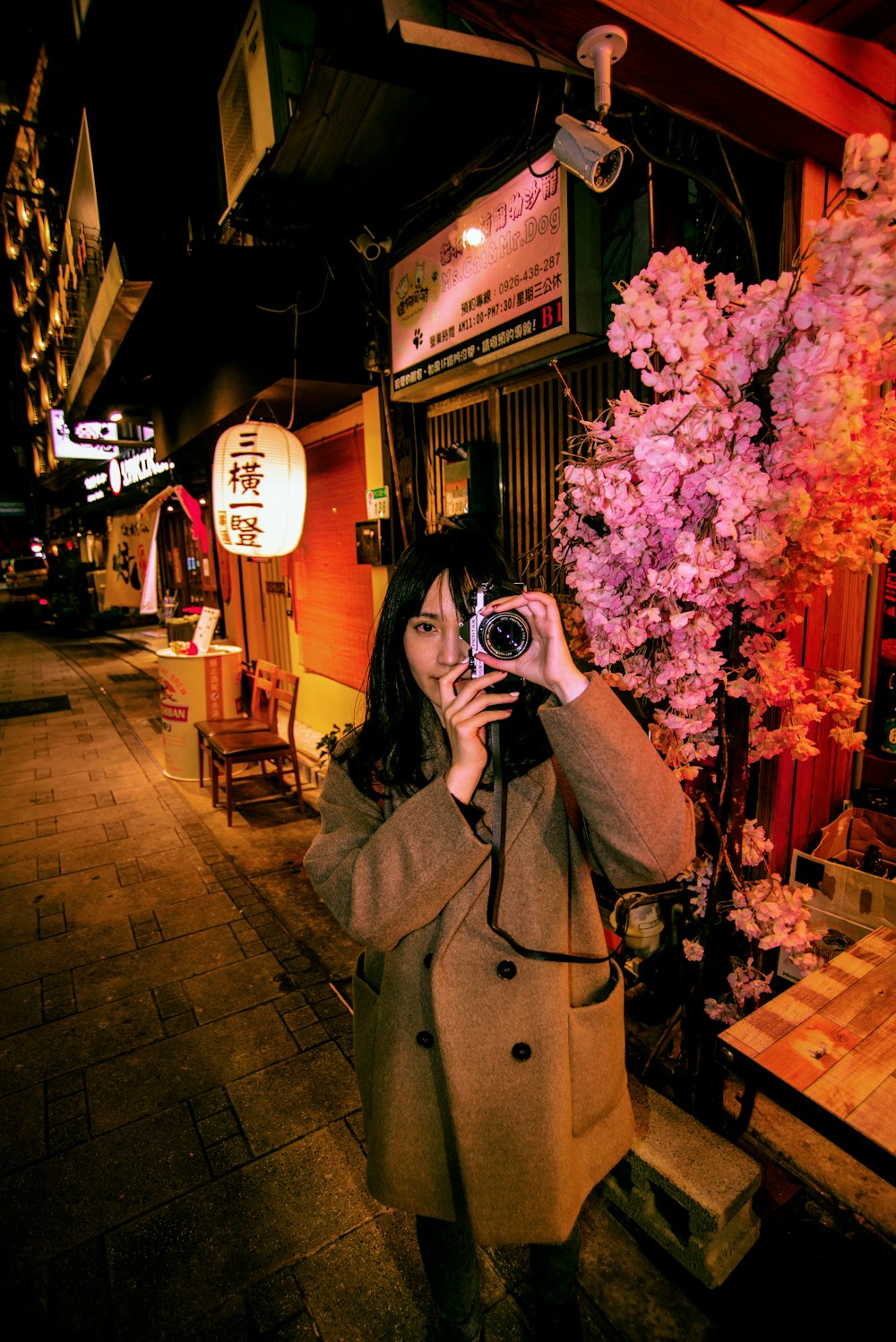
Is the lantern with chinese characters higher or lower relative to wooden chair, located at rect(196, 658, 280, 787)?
higher

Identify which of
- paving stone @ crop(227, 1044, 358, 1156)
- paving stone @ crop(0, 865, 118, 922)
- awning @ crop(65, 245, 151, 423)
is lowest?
Result: paving stone @ crop(227, 1044, 358, 1156)

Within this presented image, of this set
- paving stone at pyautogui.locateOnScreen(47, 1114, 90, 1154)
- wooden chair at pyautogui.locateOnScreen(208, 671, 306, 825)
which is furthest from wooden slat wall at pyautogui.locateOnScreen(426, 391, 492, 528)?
paving stone at pyautogui.locateOnScreen(47, 1114, 90, 1154)

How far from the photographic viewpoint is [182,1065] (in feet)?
11.3

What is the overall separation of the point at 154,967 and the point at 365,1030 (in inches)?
121

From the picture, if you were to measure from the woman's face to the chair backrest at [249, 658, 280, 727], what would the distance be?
5.36 m

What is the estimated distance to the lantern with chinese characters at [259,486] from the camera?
18.2ft

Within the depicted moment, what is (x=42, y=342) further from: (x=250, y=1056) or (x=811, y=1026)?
(x=811, y=1026)

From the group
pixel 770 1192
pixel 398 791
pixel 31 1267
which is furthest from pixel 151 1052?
pixel 770 1192

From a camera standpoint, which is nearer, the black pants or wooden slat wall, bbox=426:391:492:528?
the black pants

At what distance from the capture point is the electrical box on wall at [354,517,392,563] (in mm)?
5641

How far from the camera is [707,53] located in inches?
80.5

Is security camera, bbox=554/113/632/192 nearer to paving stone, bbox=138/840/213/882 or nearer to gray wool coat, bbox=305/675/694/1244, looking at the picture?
gray wool coat, bbox=305/675/694/1244

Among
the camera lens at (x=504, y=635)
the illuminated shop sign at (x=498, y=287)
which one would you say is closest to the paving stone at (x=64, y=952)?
the camera lens at (x=504, y=635)

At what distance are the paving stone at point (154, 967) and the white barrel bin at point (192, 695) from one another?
3381mm
